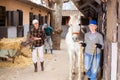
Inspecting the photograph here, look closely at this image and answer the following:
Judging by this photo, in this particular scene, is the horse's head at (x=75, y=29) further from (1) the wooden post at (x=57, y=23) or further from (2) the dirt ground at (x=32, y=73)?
(1) the wooden post at (x=57, y=23)

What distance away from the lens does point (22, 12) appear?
17.3m

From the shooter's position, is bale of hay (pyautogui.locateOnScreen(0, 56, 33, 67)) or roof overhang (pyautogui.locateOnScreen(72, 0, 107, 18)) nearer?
roof overhang (pyautogui.locateOnScreen(72, 0, 107, 18))

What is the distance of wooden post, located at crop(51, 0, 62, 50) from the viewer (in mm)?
20484

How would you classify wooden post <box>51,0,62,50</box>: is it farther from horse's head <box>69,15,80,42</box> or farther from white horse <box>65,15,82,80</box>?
horse's head <box>69,15,80,42</box>

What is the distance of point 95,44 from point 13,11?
8.08 m

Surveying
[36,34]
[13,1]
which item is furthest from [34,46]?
[13,1]

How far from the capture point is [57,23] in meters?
20.9

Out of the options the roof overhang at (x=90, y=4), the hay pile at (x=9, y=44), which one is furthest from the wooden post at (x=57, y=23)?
the hay pile at (x=9, y=44)

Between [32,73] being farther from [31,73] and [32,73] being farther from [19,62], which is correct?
[19,62]

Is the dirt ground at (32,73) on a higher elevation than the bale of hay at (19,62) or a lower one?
lower

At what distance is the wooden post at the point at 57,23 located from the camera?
20.5 m

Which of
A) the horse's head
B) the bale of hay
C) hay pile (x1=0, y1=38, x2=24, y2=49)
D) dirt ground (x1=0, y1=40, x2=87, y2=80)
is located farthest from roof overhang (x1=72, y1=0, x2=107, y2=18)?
the bale of hay

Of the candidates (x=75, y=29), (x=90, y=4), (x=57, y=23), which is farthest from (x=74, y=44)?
(x=57, y=23)

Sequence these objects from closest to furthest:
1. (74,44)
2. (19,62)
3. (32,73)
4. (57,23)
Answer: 1. (74,44)
2. (32,73)
3. (19,62)
4. (57,23)
